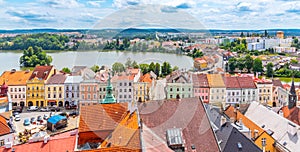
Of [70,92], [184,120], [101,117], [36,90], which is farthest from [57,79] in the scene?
[101,117]

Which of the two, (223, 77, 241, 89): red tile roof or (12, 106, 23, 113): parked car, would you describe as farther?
(223, 77, 241, 89): red tile roof

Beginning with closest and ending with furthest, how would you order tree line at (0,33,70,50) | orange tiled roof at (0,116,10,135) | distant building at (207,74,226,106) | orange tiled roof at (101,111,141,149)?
orange tiled roof at (101,111,141,149), orange tiled roof at (0,116,10,135), distant building at (207,74,226,106), tree line at (0,33,70,50)

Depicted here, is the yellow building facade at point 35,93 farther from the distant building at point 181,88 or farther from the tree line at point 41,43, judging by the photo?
the tree line at point 41,43

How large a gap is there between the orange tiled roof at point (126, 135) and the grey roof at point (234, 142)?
276 cm

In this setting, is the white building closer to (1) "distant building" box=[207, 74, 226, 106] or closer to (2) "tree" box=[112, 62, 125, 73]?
(1) "distant building" box=[207, 74, 226, 106]

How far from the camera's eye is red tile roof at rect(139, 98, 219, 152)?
6487 millimetres

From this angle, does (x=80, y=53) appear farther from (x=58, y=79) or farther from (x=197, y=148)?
(x=58, y=79)

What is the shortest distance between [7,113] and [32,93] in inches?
333

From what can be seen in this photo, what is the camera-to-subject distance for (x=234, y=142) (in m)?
7.68

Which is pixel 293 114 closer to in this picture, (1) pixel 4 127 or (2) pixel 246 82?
(2) pixel 246 82

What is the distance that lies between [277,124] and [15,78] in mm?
15085

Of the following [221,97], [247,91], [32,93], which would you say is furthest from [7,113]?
[247,91]

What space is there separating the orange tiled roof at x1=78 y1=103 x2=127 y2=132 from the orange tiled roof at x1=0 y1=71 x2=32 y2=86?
13.8 m

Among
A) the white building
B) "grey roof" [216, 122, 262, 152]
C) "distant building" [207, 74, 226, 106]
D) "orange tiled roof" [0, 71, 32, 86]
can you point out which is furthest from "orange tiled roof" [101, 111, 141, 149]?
"orange tiled roof" [0, 71, 32, 86]
